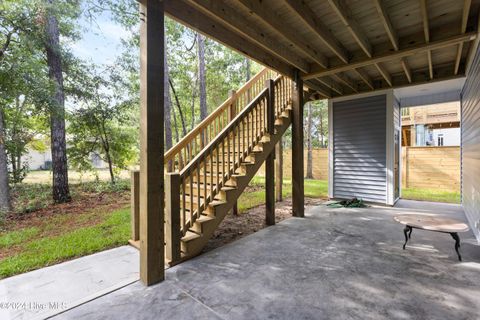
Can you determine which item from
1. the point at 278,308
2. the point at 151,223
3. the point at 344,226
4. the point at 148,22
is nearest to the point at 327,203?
the point at 344,226

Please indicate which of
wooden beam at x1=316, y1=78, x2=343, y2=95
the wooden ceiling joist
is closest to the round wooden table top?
Answer: the wooden ceiling joist

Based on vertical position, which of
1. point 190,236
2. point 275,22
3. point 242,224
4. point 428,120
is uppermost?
point 275,22

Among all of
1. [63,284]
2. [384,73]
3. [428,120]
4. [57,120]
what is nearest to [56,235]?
[63,284]

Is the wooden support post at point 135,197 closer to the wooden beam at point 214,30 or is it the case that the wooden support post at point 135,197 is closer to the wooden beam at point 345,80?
the wooden beam at point 214,30

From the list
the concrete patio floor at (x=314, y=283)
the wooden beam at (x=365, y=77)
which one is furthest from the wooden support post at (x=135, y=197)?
the wooden beam at (x=365, y=77)

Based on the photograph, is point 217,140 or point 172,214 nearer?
point 172,214

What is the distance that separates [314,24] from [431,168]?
23.9 ft

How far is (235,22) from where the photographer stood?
271cm

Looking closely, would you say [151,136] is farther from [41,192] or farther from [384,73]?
[41,192]

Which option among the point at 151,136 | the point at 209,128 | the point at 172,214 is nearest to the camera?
the point at 151,136

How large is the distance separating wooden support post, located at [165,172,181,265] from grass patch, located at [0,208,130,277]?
109cm

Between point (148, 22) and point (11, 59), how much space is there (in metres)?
4.44

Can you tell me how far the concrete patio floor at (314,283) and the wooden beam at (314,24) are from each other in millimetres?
2924

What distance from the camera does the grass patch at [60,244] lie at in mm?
2525
